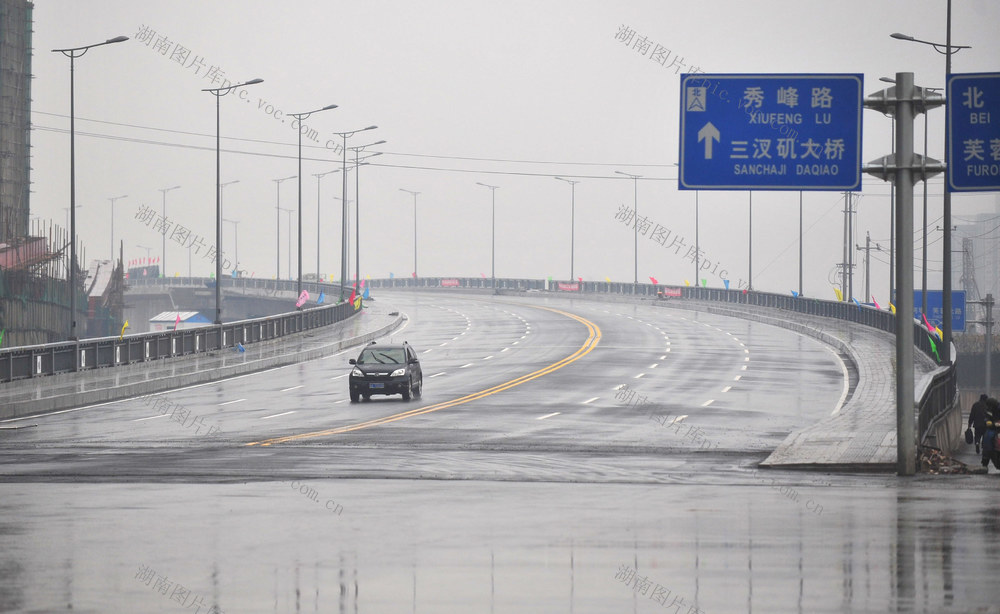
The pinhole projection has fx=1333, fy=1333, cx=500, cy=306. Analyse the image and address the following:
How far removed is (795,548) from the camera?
40.5ft

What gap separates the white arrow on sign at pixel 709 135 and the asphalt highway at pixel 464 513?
18.0ft

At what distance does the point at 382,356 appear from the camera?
37719 mm

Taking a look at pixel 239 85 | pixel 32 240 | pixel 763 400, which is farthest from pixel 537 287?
pixel 763 400

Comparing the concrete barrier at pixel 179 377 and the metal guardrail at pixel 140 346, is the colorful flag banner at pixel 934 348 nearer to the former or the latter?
the concrete barrier at pixel 179 377

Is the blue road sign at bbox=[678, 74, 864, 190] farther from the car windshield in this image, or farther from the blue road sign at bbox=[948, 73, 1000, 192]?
the car windshield

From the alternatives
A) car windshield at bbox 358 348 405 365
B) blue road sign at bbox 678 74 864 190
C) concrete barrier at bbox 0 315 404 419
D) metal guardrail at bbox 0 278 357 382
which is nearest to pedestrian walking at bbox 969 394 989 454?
blue road sign at bbox 678 74 864 190

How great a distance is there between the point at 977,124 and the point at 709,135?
4737 millimetres

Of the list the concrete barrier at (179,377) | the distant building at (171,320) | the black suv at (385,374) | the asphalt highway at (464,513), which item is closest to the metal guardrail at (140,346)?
the concrete barrier at (179,377)

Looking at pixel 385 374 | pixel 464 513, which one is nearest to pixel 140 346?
pixel 385 374

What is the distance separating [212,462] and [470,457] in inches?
169

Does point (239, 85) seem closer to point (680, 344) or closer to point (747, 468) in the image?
point (680, 344)

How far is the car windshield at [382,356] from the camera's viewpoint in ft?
122

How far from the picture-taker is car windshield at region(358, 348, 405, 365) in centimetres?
3725

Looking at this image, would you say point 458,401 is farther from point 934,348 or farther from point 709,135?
point 934,348
